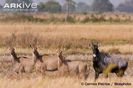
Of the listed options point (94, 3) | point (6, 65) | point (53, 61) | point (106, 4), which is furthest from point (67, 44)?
point (94, 3)

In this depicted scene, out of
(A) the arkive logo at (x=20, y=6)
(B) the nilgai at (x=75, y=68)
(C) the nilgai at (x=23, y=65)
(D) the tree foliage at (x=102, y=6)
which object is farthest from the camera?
(D) the tree foliage at (x=102, y=6)

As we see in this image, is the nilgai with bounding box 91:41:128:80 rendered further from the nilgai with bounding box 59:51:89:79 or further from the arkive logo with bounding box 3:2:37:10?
the arkive logo with bounding box 3:2:37:10

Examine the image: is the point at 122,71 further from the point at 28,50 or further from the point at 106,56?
the point at 28,50

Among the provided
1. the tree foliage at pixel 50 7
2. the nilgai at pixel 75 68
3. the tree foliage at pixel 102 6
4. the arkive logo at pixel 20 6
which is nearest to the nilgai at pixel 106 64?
the nilgai at pixel 75 68

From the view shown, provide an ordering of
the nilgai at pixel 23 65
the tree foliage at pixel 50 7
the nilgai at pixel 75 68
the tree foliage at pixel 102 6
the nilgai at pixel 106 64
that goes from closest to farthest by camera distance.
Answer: the nilgai at pixel 106 64 → the nilgai at pixel 75 68 → the nilgai at pixel 23 65 → the tree foliage at pixel 50 7 → the tree foliage at pixel 102 6

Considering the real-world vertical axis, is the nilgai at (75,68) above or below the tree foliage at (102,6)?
above

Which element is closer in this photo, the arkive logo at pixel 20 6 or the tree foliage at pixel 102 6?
the arkive logo at pixel 20 6

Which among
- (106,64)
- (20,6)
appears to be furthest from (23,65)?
(20,6)

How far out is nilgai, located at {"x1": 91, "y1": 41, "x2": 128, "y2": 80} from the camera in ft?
54.1

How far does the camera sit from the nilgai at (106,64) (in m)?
16.5

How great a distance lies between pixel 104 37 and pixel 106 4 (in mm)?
120567

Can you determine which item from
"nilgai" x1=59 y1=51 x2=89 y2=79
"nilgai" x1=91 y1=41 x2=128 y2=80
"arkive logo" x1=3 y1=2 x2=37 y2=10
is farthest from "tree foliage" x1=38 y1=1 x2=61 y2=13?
"nilgai" x1=91 y1=41 x2=128 y2=80

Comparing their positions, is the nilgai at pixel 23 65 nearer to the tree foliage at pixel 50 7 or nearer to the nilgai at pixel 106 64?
the nilgai at pixel 106 64

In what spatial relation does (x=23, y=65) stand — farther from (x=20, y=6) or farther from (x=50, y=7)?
(x=50, y=7)
